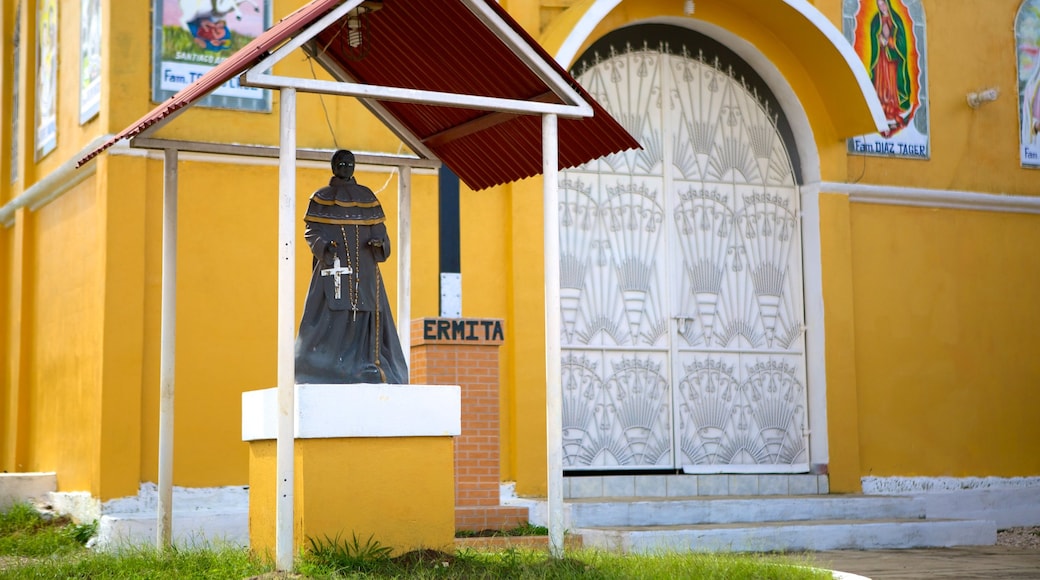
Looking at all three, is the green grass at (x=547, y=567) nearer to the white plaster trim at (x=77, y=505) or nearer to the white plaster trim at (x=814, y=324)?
the white plaster trim at (x=77, y=505)

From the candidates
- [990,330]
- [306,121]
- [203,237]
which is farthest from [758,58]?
[203,237]

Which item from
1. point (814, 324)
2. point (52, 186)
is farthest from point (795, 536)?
point (52, 186)

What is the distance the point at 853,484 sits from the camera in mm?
13438

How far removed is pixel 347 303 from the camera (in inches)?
314

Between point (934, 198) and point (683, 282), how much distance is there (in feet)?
10.1

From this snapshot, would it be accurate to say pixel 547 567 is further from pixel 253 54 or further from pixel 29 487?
pixel 29 487

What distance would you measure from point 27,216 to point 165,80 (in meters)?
3.33

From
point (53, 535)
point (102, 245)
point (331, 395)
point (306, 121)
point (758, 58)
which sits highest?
point (758, 58)

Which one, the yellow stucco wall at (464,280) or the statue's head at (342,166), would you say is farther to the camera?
the yellow stucco wall at (464,280)

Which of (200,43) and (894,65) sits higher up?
(894,65)

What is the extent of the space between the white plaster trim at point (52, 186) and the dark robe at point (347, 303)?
371cm

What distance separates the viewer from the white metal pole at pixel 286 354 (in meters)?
6.91

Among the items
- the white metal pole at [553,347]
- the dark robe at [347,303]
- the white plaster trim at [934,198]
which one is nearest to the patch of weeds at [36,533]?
the dark robe at [347,303]

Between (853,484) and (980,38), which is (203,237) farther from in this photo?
(980,38)
